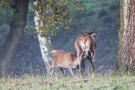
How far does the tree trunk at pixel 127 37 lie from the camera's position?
1495 cm

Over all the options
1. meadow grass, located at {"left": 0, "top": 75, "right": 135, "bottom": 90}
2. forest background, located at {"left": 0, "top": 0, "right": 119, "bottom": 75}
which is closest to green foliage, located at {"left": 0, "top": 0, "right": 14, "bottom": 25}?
meadow grass, located at {"left": 0, "top": 75, "right": 135, "bottom": 90}

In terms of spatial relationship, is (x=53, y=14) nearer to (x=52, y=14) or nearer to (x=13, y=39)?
(x=52, y=14)

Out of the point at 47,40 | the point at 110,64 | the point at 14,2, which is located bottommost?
the point at 110,64

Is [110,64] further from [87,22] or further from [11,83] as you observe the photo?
[11,83]

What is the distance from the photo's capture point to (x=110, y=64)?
31.8 metres

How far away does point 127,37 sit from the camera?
49.4 feet

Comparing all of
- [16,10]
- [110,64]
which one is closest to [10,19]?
[16,10]

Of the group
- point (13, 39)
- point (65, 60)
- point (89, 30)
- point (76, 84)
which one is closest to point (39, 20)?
point (13, 39)

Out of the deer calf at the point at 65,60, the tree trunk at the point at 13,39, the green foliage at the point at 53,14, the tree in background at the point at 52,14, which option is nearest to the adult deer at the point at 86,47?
the deer calf at the point at 65,60

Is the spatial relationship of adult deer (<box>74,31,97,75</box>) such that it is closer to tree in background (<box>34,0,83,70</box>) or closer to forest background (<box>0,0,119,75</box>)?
tree in background (<box>34,0,83,70</box>)

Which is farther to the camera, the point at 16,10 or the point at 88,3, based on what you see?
the point at 88,3

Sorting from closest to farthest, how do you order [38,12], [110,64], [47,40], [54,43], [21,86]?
[21,86]
[38,12]
[47,40]
[110,64]
[54,43]

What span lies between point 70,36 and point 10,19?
14.2m

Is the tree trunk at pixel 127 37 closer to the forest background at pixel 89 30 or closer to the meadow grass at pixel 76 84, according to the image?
the meadow grass at pixel 76 84
